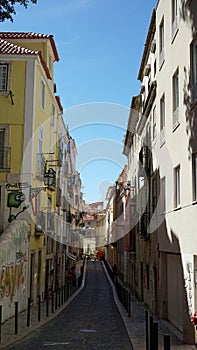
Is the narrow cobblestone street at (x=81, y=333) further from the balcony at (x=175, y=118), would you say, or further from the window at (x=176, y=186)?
the balcony at (x=175, y=118)

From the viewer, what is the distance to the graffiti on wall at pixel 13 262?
638 inches

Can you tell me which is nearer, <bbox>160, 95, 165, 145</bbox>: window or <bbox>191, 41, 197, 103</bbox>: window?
<bbox>191, 41, 197, 103</bbox>: window

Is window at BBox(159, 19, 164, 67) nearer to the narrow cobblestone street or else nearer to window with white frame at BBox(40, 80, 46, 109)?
window with white frame at BBox(40, 80, 46, 109)

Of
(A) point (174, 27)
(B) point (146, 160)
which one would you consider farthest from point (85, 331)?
(A) point (174, 27)

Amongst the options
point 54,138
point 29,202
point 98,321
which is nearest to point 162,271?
point 98,321

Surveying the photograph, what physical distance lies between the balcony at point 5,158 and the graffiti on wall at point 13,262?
3245 mm

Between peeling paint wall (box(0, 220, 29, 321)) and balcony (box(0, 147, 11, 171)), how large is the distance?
3.09 meters

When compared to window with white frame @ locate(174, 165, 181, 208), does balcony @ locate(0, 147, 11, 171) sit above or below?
above

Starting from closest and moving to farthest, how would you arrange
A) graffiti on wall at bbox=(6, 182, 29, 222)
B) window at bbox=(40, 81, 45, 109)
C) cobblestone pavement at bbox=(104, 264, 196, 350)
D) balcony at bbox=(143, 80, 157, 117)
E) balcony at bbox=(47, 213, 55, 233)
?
cobblestone pavement at bbox=(104, 264, 196, 350) < balcony at bbox=(143, 80, 157, 117) < graffiti on wall at bbox=(6, 182, 29, 222) < window at bbox=(40, 81, 45, 109) < balcony at bbox=(47, 213, 55, 233)

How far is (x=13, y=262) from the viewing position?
1792 centimetres

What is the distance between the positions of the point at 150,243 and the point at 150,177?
3015mm

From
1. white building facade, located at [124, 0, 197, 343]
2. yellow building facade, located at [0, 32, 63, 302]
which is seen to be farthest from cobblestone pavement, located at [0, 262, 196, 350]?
yellow building facade, located at [0, 32, 63, 302]

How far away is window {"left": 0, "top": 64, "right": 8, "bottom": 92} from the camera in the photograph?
22438 millimetres

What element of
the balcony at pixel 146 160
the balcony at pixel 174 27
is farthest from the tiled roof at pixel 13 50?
the balcony at pixel 174 27
